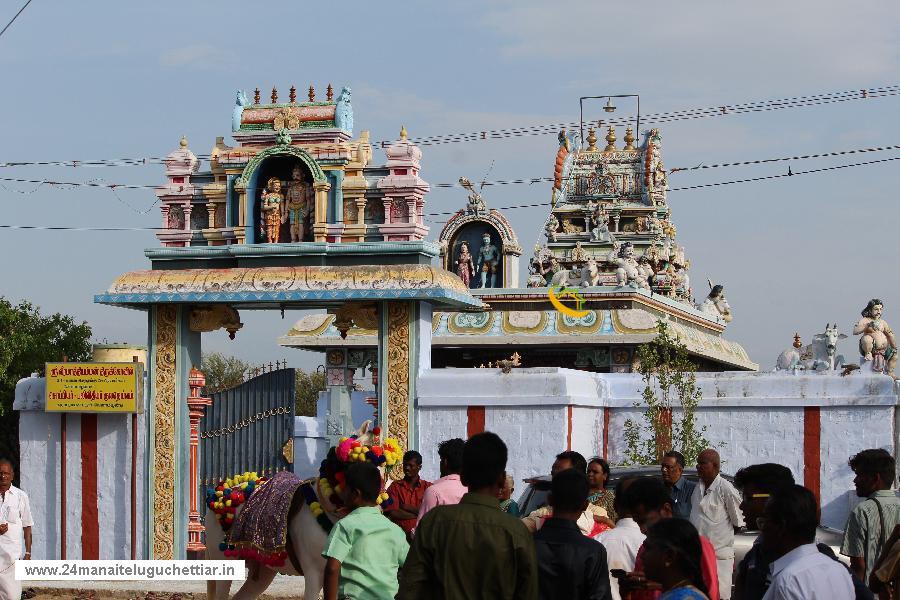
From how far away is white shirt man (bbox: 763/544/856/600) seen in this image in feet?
21.5

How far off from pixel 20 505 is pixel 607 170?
108 ft

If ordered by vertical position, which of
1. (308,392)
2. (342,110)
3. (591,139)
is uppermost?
(591,139)

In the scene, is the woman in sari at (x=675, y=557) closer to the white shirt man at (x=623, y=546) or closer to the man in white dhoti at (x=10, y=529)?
the white shirt man at (x=623, y=546)

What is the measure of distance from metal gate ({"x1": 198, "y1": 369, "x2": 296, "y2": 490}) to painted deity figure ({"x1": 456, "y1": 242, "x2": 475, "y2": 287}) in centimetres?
1429

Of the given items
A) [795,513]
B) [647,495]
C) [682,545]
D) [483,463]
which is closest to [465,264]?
[647,495]

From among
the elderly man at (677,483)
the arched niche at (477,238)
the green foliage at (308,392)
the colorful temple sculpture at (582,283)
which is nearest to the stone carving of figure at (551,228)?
the colorful temple sculpture at (582,283)

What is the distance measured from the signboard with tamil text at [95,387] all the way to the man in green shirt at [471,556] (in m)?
13.3

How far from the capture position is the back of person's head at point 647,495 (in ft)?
26.8

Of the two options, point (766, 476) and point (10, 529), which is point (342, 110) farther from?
point (766, 476)

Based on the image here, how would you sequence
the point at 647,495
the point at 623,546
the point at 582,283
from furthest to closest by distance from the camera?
the point at 582,283, the point at 623,546, the point at 647,495

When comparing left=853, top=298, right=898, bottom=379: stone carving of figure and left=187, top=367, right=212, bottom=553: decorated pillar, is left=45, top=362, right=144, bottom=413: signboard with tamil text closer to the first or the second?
left=187, top=367, right=212, bottom=553: decorated pillar

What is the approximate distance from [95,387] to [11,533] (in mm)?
6256

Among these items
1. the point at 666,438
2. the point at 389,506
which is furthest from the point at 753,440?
the point at 389,506

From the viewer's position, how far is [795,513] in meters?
6.81
